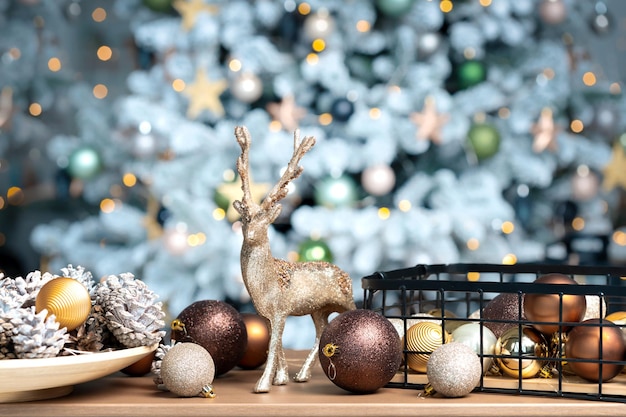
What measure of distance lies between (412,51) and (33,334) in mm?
2392

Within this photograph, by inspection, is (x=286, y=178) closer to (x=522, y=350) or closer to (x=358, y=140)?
(x=522, y=350)

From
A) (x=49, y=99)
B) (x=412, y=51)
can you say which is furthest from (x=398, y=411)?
(x=49, y=99)

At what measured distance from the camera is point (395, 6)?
301 centimetres

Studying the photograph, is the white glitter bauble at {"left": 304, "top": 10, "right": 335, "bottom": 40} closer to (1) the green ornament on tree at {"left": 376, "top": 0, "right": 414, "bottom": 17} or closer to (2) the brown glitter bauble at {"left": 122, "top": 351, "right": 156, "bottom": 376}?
(1) the green ornament on tree at {"left": 376, "top": 0, "right": 414, "bottom": 17}

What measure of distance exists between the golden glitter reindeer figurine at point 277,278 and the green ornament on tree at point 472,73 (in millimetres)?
2212

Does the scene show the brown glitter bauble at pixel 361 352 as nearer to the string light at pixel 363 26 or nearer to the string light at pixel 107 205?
the string light at pixel 363 26

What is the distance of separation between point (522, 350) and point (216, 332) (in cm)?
37

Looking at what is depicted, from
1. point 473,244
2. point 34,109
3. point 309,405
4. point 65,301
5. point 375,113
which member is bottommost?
point 309,405

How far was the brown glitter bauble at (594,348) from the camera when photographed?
0.95 metres

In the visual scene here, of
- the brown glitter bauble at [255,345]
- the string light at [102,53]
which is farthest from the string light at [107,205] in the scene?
the brown glitter bauble at [255,345]

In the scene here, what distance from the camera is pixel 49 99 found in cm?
371

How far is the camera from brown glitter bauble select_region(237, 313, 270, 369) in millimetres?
1141

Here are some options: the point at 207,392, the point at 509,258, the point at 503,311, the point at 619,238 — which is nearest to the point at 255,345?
the point at 207,392

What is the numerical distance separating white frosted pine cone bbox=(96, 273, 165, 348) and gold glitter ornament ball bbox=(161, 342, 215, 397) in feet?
0.13
